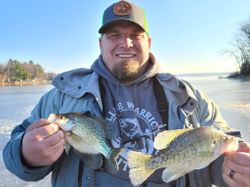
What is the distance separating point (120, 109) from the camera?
266cm

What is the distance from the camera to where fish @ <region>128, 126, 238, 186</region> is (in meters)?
2.01

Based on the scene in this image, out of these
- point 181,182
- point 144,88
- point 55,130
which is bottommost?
point 181,182

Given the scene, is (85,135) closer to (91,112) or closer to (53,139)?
(53,139)

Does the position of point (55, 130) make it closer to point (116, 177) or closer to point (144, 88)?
point (116, 177)

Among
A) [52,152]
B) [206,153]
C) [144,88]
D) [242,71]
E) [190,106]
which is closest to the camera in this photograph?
[206,153]

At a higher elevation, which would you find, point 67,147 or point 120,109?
point 120,109

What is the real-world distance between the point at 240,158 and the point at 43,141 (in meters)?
1.10

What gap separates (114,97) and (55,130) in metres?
0.74

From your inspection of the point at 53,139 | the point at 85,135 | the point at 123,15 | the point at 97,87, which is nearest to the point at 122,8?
the point at 123,15

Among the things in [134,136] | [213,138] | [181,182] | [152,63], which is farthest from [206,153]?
[152,63]

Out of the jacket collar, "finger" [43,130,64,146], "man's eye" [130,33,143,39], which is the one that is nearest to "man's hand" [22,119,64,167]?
"finger" [43,130,64,146]

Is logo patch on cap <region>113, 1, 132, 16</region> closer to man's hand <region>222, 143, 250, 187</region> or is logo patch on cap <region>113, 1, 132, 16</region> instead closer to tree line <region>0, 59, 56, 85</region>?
man's hand <region>222, 143, 250, 187</region>

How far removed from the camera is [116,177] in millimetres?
2443

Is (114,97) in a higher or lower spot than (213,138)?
higher
